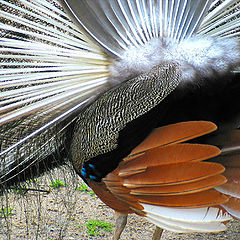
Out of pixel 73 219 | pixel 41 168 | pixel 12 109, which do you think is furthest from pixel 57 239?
pixel 12 109

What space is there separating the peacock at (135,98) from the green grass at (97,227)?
1008mm

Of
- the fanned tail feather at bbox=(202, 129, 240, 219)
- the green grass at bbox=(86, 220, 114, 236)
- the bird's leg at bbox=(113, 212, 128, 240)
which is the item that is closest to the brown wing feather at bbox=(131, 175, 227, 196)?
the fanned tail feather at bbox=(202, 129, 240, 219)

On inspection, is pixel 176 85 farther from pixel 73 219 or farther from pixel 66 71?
pixel 73 219

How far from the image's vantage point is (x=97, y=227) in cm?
267

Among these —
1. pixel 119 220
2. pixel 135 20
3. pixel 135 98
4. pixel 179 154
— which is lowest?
pixel 119 220

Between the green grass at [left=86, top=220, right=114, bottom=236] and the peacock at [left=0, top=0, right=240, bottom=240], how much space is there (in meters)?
1.01

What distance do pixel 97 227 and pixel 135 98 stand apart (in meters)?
1.55

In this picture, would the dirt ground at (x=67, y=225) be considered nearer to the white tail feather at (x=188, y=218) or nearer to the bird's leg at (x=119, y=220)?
the bird's leg at (x=119, y=220)

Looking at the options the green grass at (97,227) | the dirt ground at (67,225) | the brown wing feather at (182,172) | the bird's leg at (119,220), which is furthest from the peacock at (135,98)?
the green grass at (97,227)

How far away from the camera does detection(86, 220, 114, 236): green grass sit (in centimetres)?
260

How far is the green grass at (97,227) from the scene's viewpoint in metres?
2.60

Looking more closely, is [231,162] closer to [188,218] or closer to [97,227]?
[188,218]

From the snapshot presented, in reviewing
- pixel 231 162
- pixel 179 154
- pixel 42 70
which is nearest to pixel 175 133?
pixel 179 154

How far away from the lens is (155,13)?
4.72ft
